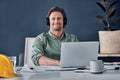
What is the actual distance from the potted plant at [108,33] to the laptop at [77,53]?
1.35 metres

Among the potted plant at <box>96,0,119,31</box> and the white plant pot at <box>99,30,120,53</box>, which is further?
the potted plant at <box>96,0,119,31</box>

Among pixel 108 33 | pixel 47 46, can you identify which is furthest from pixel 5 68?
pixel 108 33

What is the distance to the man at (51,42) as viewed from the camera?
2.58 m

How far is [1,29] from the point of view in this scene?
12.2 ft

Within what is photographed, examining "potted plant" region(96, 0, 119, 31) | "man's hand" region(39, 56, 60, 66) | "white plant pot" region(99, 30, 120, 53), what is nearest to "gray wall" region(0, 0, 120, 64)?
"potted plant" region(96, 0, 119, 31)

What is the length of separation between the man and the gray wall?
0.56 meters

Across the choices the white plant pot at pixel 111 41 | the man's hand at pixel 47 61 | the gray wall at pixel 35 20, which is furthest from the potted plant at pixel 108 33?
the man's hand at pixel 47 61

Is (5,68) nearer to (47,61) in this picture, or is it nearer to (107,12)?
(47,61)

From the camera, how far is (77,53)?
78.8 inches

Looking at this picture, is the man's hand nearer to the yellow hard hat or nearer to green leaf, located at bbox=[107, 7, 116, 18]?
the yellow hard hat

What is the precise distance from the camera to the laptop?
6.51ft

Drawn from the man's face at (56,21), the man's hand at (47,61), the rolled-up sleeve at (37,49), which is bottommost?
the man's hand at (47,61)

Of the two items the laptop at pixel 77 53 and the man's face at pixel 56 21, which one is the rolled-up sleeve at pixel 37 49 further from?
the laptop at pixel 77 53

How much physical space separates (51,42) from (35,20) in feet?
2.98
